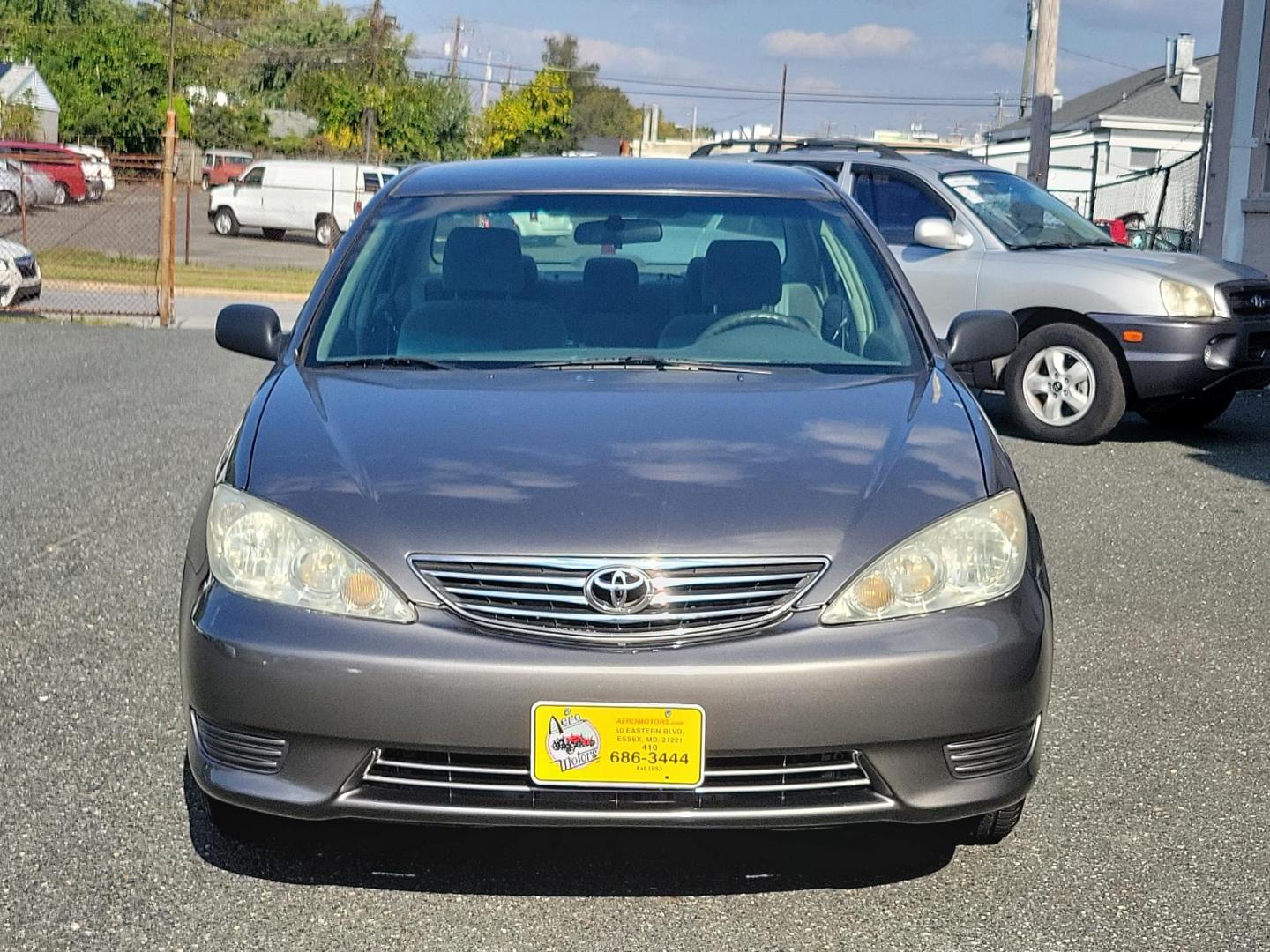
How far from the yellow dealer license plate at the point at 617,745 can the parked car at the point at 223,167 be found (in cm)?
5440

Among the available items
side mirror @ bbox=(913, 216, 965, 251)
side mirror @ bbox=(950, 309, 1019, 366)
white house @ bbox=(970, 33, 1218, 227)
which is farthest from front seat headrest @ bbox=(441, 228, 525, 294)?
white house @ bbox=(970, 33, 1218, 227)

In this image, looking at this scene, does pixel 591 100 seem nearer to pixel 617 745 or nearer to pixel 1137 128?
pixel 1137 128

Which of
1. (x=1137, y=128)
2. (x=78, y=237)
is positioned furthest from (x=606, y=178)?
(x=1137, y=128)

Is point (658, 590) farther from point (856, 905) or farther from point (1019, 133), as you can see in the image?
point (1019, 133)

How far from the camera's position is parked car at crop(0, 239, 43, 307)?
17.9 metres

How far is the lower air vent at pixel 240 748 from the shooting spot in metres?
3.34

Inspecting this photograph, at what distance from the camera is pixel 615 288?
479 cm

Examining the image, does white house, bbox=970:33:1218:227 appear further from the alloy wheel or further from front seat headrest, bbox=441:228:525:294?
front seat headrest, bbox=441:228:525:294

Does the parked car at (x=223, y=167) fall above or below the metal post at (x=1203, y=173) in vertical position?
below

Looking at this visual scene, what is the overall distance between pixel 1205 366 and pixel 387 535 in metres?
7.59

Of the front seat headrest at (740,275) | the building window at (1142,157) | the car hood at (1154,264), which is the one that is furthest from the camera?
the building window at (1142,157)

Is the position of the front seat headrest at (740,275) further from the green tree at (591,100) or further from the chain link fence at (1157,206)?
the green tree at (591,100)

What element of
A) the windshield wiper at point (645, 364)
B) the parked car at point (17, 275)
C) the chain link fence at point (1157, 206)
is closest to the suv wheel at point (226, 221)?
the chain link fence at point (1157, 206)

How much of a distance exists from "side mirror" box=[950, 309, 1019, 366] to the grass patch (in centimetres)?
1893
